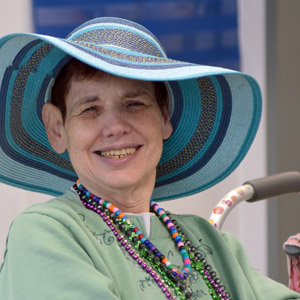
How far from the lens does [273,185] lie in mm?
1581

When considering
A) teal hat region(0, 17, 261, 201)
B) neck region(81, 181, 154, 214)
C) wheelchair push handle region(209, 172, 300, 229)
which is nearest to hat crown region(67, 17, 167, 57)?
teal hat region(0, 17, 261, 201)

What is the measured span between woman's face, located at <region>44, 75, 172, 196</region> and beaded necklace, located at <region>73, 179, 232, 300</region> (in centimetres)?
4

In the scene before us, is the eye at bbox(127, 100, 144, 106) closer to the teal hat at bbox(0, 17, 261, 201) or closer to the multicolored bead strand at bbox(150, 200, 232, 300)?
the teal hat at bbox(0, 17, 261, 201)

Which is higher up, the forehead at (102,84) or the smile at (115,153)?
the forehead at (102,84)

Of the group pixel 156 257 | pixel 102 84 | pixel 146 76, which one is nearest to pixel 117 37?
pixel 102 84

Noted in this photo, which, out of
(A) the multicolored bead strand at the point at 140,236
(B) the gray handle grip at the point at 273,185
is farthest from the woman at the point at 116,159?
(B) the gray handle grip at the point at 273,185

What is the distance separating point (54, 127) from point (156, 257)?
335 mm

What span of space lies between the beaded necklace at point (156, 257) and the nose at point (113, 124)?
13cm

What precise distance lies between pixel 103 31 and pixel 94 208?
333mm

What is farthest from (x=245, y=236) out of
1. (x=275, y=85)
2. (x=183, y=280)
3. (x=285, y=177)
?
(x=183, y=280)

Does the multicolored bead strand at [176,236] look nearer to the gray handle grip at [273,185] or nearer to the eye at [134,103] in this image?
the eye at [134,103]

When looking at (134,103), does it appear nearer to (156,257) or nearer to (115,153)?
(115,153)

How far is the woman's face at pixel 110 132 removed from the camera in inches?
45.9

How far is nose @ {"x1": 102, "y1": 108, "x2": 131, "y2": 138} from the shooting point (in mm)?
1155
